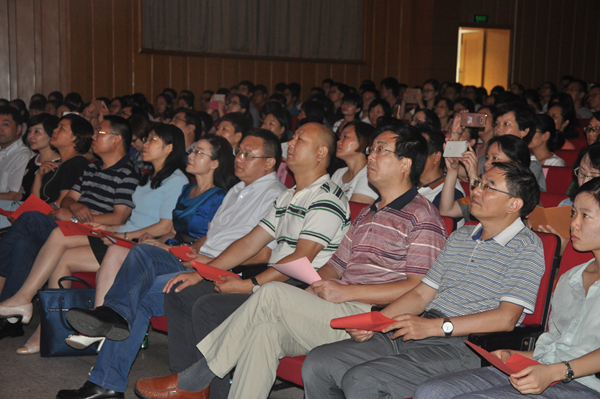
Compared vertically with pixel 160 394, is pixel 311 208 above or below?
above

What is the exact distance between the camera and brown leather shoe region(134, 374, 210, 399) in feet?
7.47

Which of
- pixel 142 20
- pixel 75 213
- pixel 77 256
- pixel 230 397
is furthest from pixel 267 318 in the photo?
pixel 142 20

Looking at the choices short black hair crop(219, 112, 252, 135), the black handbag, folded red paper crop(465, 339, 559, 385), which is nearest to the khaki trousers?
folded red paper crop(465, 339, 559, 385)

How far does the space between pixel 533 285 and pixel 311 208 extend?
0.94m

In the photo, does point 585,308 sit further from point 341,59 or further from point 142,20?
point 341,59

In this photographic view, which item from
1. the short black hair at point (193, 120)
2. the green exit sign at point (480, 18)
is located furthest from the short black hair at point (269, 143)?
the green exit sign at point (480, 18)

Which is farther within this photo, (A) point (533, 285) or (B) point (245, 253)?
(B) point (245, 253)

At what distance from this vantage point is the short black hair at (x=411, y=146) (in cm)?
228

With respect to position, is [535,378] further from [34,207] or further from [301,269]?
[34,207]

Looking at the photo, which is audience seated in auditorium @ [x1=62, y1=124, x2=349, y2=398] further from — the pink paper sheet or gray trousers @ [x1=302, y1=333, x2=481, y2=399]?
gray trousers @ [x1=302, y1=333, x2=481, y2=399]

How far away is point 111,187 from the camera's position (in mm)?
3568

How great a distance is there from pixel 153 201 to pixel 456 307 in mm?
1925

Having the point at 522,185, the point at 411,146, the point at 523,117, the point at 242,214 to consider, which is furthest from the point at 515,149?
the point at 242,214

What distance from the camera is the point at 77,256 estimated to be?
3.07 metres
